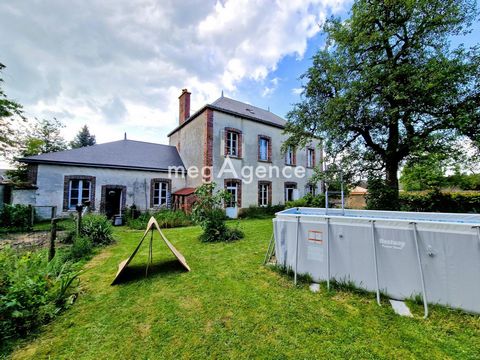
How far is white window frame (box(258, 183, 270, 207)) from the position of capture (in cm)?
1328

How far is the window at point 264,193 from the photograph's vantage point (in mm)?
13280

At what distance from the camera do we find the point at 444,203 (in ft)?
32.7

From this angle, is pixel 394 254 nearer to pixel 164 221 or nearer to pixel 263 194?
pixel 164 221

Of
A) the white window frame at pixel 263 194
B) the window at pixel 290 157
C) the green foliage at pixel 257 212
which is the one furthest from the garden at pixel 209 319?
the window at pixel 290 157

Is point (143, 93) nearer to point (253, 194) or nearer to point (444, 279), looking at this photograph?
point (253, 194)

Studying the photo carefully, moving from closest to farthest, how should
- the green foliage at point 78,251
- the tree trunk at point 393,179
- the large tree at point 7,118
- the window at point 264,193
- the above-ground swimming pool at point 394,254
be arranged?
the above-ground swimming pool at point 394,254, the green foliage at point 78,251, the tree trunk at point 393,179, the large tree at point 7,118, the window at point 264,193

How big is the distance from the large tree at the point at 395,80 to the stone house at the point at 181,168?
7.68ft

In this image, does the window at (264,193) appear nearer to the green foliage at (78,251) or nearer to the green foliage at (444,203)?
the green foliage at (444,203)

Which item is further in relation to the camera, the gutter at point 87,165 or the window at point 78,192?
the window at point 78,192

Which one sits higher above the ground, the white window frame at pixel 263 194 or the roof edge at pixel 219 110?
the roof edge at pixel 219 110

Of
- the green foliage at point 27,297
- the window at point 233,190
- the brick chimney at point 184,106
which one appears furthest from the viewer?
the brick chimney at point 184,106

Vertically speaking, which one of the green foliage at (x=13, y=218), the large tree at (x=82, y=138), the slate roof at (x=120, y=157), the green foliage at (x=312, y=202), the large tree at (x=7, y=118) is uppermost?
the large tree at (x=82, y=138)

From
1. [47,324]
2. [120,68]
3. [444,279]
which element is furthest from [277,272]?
[120,68]

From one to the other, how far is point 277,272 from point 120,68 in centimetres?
995
